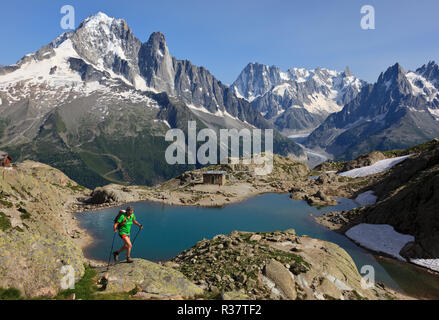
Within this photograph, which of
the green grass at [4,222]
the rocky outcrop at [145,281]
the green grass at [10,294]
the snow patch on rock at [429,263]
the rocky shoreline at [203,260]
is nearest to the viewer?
the green grass at [10,294]

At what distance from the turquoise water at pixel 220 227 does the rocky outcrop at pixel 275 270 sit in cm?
944

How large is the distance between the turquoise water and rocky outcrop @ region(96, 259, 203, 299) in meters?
25.7

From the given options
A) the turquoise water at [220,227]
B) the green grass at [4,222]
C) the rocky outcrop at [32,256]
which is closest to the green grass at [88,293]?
the rocky outcrop at [32,256]

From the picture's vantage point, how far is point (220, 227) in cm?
6556

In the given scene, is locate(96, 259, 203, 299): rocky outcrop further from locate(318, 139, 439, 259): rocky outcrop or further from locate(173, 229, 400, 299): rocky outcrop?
locate(318, 139, 439, 259): rocky outcrop

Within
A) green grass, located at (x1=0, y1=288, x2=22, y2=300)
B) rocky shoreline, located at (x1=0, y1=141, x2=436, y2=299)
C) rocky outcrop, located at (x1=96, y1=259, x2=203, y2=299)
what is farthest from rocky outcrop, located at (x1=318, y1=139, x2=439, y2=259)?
green grass, located at (x1=0, y1=288, x2=22, y2=300)

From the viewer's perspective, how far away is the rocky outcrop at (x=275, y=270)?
2689 centimetres

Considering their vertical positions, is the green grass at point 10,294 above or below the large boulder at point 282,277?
above

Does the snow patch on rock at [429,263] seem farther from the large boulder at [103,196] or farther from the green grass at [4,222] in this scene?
the large boulder at [103,196]

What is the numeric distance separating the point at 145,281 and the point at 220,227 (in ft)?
148

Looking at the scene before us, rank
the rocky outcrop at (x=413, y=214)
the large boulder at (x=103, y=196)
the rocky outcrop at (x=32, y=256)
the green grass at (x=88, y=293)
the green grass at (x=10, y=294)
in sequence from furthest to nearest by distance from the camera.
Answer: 1. the large boulder at (x=103, y=196)
2. the rocky outcrop at (x=413, y=214)
3. the green grass at (x=88, y=293)
4. the rocky outcrop at (x=32, y=256)
5. the green grass at (x=10, y=294)

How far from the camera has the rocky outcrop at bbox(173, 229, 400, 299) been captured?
26889mm
